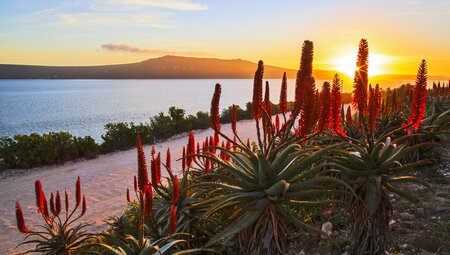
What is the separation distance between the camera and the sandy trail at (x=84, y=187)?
8.51 metres

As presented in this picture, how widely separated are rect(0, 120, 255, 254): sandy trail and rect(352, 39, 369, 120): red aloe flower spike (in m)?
5.74

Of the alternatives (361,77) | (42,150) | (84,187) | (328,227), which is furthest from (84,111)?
(361,77)

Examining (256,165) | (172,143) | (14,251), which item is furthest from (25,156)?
(256,165)

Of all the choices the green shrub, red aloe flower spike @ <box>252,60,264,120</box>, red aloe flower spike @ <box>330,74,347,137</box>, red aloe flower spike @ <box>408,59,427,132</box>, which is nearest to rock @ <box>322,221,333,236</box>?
red aloe flower spike @ <box>330,74,347,137</box>

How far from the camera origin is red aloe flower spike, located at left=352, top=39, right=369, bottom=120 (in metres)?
3.00

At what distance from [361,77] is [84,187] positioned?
10344mm

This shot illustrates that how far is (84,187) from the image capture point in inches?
450

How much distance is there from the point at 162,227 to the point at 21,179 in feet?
34.5

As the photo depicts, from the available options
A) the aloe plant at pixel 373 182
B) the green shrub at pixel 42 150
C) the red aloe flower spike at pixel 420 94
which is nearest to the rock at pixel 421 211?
the aloe plant at pixel 373 182

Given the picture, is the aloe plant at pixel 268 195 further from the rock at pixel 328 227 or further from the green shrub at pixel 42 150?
the green shrub at pixel 42 150

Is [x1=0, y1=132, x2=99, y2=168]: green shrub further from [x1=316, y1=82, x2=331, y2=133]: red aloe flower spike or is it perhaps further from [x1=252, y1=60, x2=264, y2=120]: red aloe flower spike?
[x1=316, y1=82, x2=331, y2=133]: red aloe flower spike

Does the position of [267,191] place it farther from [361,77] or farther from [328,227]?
[328,227]

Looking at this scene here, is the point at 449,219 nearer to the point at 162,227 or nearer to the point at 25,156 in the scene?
the point at 162,227

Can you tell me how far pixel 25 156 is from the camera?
14516 mm
